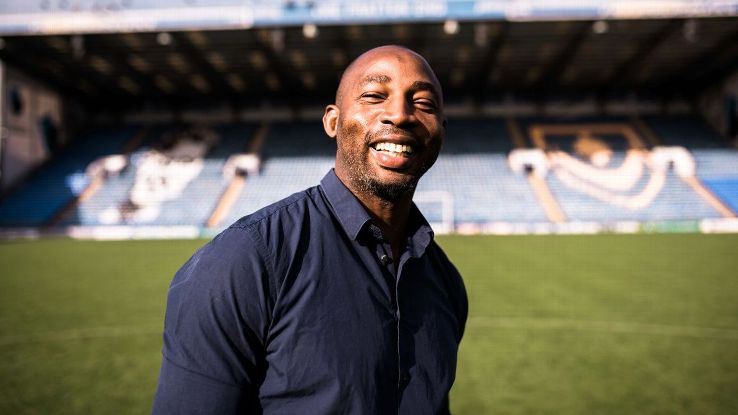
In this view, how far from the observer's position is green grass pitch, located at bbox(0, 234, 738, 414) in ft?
13.3

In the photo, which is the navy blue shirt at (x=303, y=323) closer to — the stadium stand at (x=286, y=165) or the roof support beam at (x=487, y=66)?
the stadium stand at (x=286, y=165)

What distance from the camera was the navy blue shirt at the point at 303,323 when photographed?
1178mm

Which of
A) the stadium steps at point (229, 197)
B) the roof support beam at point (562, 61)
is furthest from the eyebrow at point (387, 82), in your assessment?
the roof support beam at point (562, 61)

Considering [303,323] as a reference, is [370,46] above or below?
above

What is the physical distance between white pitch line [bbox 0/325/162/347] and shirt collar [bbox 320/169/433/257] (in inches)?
211

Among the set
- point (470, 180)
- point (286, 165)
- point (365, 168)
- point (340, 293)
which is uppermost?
point (286, 165)

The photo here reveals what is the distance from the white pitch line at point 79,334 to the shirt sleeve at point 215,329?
17.8ft

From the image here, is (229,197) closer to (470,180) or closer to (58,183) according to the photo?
(58,183)

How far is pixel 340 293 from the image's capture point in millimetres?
1333

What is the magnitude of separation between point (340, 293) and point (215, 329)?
0.32 m

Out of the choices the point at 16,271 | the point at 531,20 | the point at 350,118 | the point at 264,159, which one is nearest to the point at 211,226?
the point at 264,159

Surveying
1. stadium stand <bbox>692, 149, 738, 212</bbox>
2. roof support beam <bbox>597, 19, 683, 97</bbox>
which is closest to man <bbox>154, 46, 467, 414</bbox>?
roof support beam <bbox>597, 19, 683, 97</bbox>

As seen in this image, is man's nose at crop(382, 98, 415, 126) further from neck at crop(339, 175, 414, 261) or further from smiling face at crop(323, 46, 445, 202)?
neck at crop(339, 175, 414, 261)

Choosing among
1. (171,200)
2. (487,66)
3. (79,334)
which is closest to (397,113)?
(79,334)
